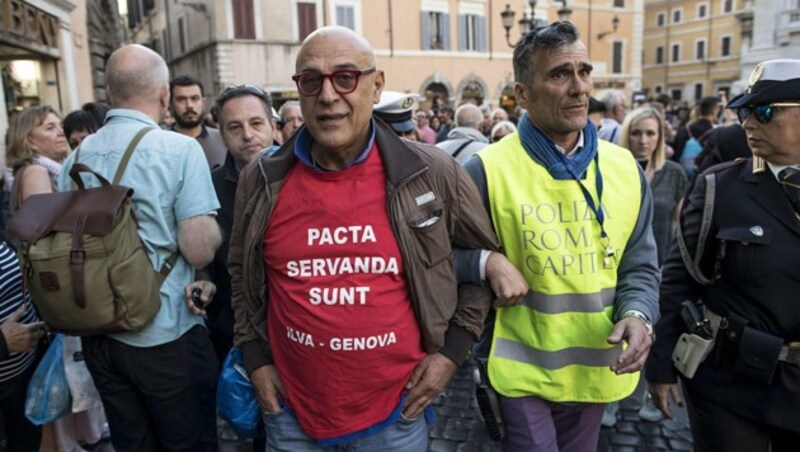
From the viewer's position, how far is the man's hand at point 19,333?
7.61ft

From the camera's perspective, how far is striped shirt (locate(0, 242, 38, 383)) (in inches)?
92.8

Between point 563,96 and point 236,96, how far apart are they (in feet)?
5.92

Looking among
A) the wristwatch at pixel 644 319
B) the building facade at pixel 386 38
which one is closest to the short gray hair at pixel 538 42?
the wristwatch at pixel 644 319

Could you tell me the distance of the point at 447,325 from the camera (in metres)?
1.87

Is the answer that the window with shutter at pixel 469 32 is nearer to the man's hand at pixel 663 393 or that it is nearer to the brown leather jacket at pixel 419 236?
the man's hand at pixel 663 393

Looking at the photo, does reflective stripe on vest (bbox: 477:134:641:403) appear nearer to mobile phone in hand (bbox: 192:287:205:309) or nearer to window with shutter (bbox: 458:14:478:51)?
mobile phone in hand (bbox: 192:287:205:309)


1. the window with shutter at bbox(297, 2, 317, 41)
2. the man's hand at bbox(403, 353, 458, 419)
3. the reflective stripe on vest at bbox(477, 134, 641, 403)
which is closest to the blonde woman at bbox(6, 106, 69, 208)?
the man's hand at bbox(403, 353, 458, 419)

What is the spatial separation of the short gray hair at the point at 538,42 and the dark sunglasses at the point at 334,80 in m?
0.66

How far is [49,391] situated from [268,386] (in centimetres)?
131

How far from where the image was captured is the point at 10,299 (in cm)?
239

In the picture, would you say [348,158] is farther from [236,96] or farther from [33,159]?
[33,159]

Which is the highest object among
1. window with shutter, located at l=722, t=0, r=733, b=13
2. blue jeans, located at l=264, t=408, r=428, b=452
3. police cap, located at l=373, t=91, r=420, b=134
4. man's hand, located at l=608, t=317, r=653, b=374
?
window with shutter, located at l=722, t=0, r=733, b=13

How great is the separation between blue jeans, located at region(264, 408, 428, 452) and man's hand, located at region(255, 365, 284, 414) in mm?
35

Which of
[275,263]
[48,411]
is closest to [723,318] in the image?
[275,263]
